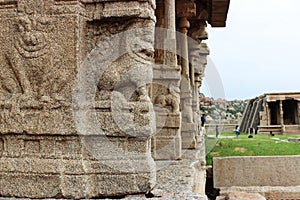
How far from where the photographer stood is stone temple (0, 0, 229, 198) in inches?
120

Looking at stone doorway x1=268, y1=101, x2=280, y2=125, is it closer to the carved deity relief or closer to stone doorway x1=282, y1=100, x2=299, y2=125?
stone doorway x1=282, y1=100, x2=299, y2=125

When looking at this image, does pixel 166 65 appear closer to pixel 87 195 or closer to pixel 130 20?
pixel 130 20

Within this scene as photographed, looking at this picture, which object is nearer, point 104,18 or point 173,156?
point 104,18

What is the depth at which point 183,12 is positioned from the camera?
8.78 m

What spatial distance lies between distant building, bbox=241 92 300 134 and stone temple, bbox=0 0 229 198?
93.1ft

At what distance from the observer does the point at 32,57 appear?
326 centimetres

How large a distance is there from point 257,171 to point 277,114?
28801mm

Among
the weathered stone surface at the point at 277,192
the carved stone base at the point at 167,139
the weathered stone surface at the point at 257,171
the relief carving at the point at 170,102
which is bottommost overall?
the weathered stone surface at the point at 277,192

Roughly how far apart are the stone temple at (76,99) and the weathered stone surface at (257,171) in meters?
4.93

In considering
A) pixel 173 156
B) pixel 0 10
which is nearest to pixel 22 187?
pixel 0 10

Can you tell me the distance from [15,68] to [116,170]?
1.40m

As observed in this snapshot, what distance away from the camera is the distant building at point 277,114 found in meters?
30.7

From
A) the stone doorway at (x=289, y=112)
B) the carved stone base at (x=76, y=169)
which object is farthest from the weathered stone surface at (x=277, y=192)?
the stone doorway at (x=289, y=112)

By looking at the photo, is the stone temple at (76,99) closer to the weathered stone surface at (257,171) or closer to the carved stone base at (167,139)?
the carved stone base at (167,139)
